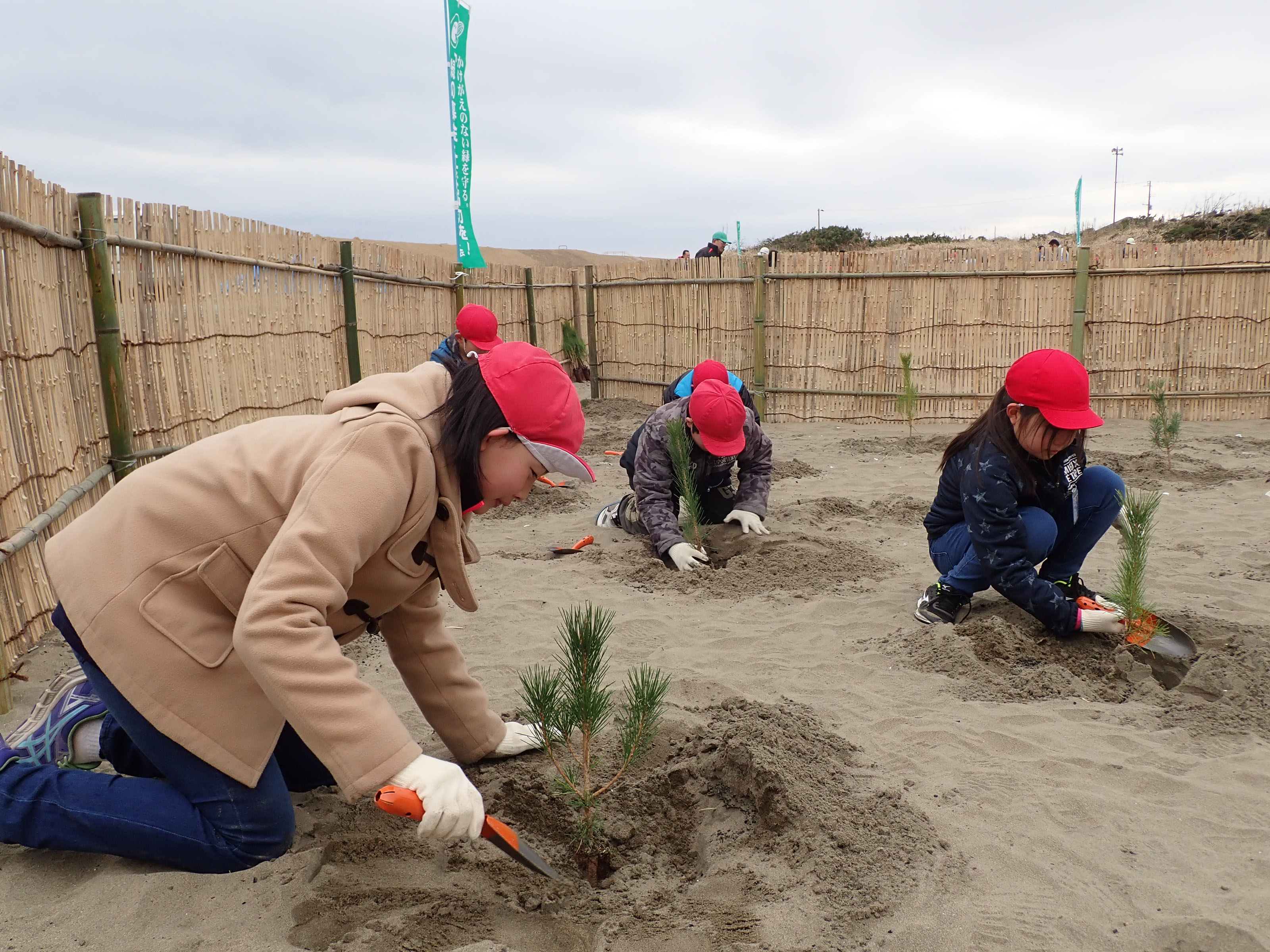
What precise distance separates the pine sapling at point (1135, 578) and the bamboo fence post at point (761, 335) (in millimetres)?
6401

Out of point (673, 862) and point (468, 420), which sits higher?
point (468, 420)

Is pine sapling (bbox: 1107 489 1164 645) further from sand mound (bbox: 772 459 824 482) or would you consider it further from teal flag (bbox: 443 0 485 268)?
teal flag (bbox: 443 0 485 268)

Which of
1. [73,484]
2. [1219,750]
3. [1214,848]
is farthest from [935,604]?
[73,484]

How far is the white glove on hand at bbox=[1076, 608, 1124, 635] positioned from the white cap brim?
85.5 inches

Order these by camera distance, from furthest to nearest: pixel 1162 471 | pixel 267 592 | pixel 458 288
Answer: pixel 458 288 → pixel 1162 471 → pixel 267 592

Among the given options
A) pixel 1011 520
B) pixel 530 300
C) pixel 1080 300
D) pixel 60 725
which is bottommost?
pixel 60 725

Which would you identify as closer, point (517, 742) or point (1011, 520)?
point (517, 742)

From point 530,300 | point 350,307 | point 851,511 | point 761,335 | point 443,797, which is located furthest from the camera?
point 530,300

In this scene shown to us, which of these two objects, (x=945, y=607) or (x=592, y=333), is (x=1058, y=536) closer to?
(x=945, y=607)

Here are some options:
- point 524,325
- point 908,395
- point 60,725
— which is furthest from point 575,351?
point 60,725

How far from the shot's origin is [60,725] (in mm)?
2133

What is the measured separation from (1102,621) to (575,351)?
958cm

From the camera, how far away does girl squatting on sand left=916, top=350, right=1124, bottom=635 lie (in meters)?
2.86

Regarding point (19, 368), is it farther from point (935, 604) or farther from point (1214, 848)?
point (1214, 848)
